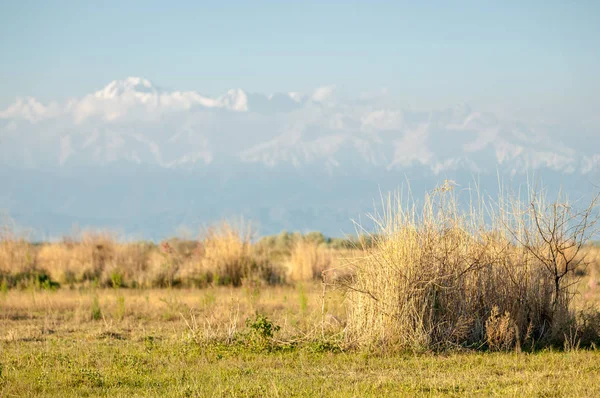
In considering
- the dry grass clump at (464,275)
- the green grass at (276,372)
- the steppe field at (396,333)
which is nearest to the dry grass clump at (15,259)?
the steppe field at (396,333)

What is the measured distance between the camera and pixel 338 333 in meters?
11.8

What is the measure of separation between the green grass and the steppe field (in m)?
0.03

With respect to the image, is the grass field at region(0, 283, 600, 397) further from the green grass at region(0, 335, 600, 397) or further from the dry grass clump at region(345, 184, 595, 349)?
the dry grass clump at region(345, 184, 595, 349)

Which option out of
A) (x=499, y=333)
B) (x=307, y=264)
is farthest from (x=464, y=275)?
(x=307, y=264)

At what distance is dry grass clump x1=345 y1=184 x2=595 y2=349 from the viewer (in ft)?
36.6

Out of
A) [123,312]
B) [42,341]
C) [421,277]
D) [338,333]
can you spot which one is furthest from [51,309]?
[421,277]

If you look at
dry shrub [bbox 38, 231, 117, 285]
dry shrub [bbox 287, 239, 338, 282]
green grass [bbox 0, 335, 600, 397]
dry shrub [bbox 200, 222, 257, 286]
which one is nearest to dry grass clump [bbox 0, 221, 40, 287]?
dry shrub [bbox 38, 231, 117, 285]

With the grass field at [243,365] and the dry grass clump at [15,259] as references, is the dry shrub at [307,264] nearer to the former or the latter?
the dry grass clump at [15,259]

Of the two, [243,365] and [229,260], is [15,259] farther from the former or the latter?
[243,365]

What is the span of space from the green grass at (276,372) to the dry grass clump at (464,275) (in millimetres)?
599

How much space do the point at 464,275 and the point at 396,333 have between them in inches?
59.5

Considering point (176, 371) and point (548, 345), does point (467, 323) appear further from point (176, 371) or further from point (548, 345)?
point (176, 371)

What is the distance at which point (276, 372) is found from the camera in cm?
968

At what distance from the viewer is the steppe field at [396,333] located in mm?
8930
